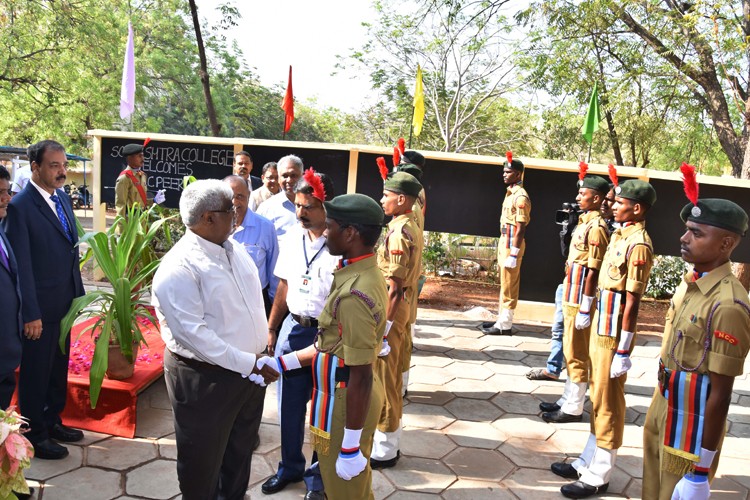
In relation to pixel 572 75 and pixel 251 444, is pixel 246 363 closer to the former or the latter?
pixel 251 444

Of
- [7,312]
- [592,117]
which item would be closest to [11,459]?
[7,312]

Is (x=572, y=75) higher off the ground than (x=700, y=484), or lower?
higher

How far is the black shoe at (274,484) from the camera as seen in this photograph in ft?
10.6

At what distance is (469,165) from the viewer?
7.55 meters

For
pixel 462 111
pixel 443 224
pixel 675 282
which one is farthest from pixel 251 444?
pixel 462 111

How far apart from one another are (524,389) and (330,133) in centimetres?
2432

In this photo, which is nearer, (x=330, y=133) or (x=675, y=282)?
(x=675, y=282)

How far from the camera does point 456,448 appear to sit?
396 centimetres

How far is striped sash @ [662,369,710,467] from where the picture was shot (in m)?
2.29

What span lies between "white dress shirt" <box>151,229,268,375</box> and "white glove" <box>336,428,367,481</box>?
1.77ft

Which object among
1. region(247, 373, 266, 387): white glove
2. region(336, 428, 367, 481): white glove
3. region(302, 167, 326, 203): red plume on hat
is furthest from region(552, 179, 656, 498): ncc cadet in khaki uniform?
region(247, 373, 266, 387): white glove

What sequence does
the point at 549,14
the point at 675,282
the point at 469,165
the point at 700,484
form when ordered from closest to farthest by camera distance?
the point at 700,484 < the point at 469,165 < the point at 675,282 < the point at 549,14

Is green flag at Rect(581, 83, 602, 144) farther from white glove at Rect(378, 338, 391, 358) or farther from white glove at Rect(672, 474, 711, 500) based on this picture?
white glove at Rect(672, 474, 711, 500)

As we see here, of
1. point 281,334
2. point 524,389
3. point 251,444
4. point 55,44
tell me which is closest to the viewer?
point 251,444
